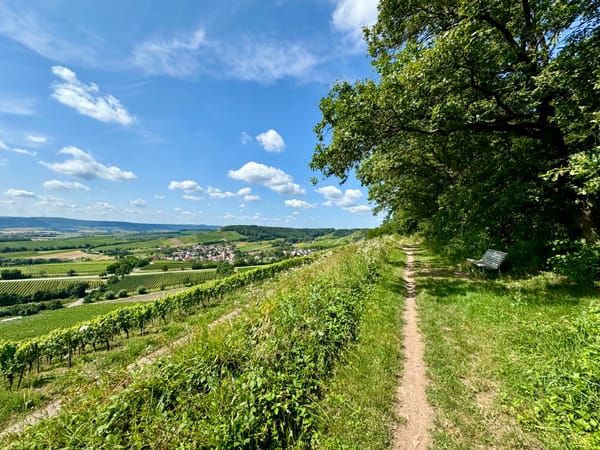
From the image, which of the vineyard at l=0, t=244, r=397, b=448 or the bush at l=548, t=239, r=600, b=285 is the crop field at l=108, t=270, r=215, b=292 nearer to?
the vineyard at l=0, t=244, r=397, b=448

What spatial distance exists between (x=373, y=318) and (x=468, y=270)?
728cm

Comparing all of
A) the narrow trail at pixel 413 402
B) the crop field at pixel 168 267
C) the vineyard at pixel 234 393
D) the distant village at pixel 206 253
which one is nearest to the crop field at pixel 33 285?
the crop field at pixel 168 267

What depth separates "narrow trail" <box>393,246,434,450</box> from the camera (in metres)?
2.91

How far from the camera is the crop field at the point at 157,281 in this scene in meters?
60.2

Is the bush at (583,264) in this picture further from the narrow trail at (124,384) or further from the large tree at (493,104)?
the narrow trail at (124,384)

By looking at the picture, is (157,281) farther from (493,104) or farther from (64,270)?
(493,104)

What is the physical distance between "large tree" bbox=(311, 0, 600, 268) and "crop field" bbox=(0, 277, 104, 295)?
84591 millimetres

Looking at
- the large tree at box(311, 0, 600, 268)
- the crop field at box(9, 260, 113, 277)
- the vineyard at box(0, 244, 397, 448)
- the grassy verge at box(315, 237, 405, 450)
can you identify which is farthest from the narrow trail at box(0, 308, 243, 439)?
the crop field at box(9, 260, 113, 277)

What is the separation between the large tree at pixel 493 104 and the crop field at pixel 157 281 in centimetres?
5858

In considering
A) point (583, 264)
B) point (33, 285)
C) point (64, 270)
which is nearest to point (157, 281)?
point (33, 285)

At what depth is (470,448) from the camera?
8.87ft

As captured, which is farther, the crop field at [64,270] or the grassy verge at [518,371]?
the crop field at [64,270]

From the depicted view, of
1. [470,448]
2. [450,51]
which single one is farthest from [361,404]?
[450,51]

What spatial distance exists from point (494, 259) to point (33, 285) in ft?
326
